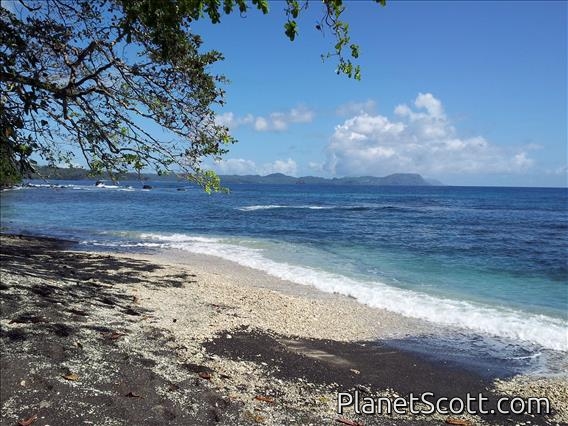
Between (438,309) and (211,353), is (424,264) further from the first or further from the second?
(211,353)

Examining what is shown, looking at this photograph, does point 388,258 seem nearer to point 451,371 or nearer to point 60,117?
point 451,371

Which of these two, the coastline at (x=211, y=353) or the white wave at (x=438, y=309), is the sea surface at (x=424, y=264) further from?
the coastline at (x=211, y=353)

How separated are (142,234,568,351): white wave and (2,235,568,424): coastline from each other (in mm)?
860

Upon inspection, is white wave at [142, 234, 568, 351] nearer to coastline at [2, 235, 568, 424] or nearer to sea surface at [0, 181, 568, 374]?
sea surface at [0, 181, 568, 374]

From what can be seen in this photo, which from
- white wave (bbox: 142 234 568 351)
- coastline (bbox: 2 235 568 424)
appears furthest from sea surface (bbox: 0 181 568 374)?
coastline (bbox: 2 235 568 424)

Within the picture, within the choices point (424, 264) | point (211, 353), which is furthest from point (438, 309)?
point (424, 264)

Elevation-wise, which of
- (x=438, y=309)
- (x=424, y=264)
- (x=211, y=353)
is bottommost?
(x=424, y=264)

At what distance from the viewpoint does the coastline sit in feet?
15.9

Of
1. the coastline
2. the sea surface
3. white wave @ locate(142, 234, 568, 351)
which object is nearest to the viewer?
the coastline

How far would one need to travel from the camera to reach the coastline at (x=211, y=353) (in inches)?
191

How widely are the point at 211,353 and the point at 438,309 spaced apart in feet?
21.8

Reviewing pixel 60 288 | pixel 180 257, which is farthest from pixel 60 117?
pixel 180 257

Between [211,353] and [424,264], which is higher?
[211,353]

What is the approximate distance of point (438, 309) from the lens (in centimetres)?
1098
